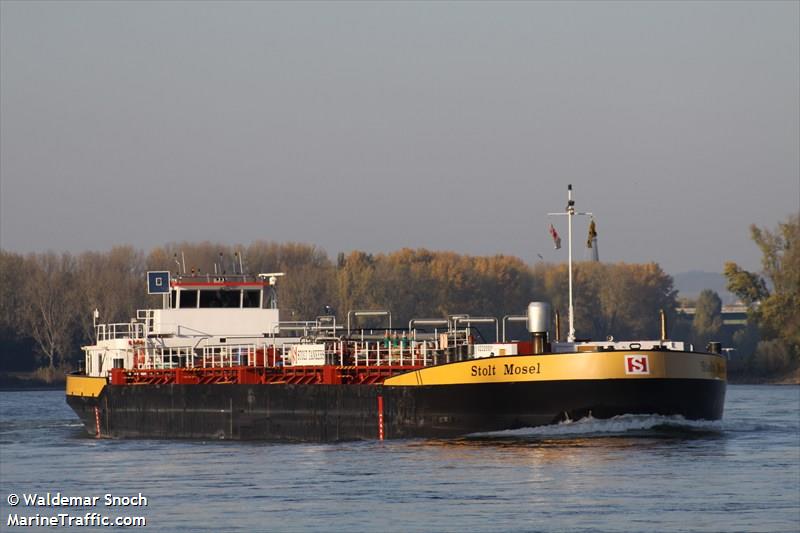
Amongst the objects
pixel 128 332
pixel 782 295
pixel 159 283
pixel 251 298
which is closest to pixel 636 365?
pixel 251 298

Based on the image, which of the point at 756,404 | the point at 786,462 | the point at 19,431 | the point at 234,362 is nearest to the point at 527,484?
the point at 786,462

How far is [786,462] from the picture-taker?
39969mm

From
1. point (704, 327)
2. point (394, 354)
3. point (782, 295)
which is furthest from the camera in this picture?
point (704, 327)

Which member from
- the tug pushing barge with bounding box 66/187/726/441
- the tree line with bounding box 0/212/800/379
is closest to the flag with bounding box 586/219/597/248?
the tug pushing barge with bounding box 66/187/726/441

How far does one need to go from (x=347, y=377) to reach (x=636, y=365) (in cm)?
1071

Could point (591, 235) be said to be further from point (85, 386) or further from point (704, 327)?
point (704, 327)

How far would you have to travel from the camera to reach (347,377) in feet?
164

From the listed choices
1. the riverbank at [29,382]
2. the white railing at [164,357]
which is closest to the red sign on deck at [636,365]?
the white railing at [164,357]

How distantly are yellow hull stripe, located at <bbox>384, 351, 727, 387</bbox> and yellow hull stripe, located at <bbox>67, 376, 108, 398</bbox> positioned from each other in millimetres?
18955

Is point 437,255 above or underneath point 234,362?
above

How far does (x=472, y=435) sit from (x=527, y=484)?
384 inches

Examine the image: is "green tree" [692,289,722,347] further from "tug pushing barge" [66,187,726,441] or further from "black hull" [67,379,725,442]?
"black hull" [67,379,725,442]

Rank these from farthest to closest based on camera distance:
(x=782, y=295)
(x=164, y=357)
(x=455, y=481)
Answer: (x=782, y=295)
(x=164, y=357)
(x=455, y=481)

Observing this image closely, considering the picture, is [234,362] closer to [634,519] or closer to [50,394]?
[634,519]
